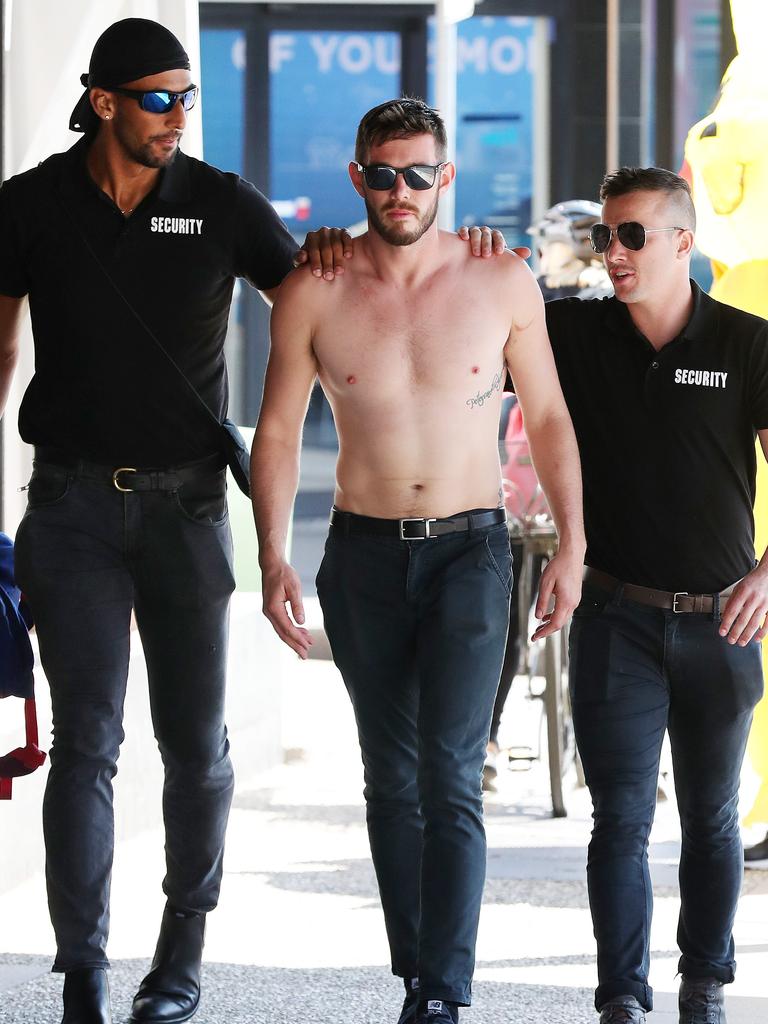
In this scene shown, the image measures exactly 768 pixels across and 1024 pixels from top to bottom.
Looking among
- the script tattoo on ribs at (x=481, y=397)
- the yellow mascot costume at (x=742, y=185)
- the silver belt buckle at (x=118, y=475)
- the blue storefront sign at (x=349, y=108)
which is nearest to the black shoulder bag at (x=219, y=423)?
the silver belt buckle at (x=118, y=475)

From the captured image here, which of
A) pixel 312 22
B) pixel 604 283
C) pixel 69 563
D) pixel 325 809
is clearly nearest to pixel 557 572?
pixel 69 563

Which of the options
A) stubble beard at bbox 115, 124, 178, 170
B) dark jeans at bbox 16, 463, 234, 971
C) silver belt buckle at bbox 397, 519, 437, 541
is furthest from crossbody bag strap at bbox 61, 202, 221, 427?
silver belt buckle at bbox 397, 519, 437, 541

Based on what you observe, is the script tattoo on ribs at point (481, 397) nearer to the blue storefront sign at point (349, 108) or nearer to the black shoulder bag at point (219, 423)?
the black shoulder bag at point (219, 423)

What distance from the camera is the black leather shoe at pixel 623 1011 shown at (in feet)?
11.6

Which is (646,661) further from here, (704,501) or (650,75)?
(650,75)

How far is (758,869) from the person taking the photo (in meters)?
5.52

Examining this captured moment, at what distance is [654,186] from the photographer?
3682mm

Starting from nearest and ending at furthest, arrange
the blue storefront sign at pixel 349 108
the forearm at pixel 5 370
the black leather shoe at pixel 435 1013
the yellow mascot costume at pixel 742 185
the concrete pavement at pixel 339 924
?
the black leather shoe at pixel 435 1013
the forearm at pixel 5 370
the concrete pavement at pixel 339 924
the yellow mascot costume at pixel 742 185
the blue storefront sign at pixel 349 108

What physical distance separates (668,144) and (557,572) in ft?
32.0

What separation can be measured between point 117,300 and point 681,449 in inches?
Result: 47.9

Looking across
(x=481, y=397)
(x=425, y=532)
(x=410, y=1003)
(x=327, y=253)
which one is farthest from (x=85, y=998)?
(x=327, y=253)

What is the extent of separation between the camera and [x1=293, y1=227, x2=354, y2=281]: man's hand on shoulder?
3.70 m

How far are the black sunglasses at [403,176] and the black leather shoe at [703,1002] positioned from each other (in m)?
1.73

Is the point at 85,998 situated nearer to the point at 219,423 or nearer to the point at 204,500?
the point at 204,500
